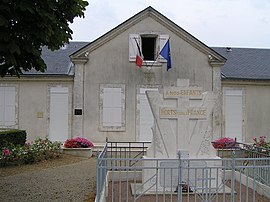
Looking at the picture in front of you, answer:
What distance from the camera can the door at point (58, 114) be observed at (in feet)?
55.9

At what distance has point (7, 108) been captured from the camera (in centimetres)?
1716

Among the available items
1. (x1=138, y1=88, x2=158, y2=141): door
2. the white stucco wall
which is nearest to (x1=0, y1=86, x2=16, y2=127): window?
(x1=138, y1=88, x2=158, y2=141): door

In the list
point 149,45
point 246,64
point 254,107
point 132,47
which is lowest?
point 254,107

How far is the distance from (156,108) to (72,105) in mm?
8958

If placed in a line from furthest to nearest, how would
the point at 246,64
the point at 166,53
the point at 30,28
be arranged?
the point at 246,64
the point at 166,53
the point at 30,28

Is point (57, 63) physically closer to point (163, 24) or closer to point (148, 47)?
point (148, 47)

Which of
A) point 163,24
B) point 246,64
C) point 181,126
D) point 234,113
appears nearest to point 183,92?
point 181,126

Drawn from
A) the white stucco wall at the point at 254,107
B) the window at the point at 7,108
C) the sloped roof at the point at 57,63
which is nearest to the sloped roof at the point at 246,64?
the white stucco wall at the point at 254,107

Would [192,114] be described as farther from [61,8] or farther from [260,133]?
[260,133]

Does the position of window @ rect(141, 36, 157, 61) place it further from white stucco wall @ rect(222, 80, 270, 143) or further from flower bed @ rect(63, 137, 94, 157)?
flower bed @ rect(63, 137, 94, 157)

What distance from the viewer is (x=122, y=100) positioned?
16.8 m

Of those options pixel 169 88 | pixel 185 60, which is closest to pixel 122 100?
pixel 185 60

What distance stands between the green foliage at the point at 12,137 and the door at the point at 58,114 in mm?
1720

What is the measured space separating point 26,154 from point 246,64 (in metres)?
12.3
